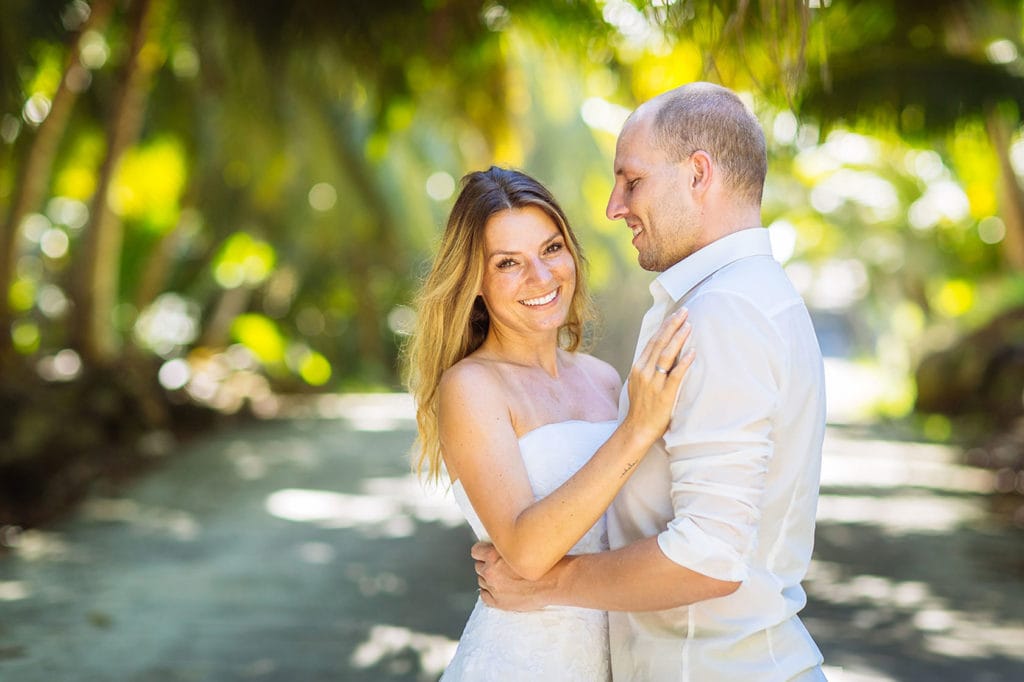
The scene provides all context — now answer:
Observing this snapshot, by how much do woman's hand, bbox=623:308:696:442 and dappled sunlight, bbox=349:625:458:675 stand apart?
4.09 metres

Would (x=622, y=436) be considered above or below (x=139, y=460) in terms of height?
below

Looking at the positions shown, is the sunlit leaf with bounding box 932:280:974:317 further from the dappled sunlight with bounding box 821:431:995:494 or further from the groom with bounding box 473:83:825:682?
the groom with bounding box 473:83:825:682

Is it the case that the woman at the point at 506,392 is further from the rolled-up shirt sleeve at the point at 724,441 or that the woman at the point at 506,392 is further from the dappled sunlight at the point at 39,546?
the dappled sunlight at the point at 39,546

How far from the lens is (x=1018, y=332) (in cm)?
1611

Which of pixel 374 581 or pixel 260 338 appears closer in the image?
pixel 374 581

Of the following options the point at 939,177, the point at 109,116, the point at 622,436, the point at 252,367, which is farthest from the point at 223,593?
the point at 939,177

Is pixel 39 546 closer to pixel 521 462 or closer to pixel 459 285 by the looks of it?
pixel 459 285

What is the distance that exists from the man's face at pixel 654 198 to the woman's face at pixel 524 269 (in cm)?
50

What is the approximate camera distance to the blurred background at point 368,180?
359 inches

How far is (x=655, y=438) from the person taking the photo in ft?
8.07

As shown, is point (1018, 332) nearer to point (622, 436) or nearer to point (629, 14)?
point (629, 14)

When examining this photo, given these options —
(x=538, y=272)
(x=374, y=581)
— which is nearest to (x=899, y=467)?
(x=374, y=581)

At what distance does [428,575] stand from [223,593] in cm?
143

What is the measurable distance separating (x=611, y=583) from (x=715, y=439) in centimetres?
41
